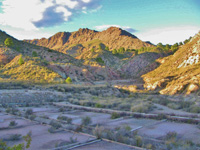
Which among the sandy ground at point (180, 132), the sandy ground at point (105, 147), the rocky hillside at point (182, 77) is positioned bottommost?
the sandy ground at point (180, 132)

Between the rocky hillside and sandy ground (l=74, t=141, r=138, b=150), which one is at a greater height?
the rocky hillside

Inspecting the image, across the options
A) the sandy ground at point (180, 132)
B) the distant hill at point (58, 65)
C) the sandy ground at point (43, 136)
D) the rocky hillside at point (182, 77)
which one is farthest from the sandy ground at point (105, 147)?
the rocky hillside at point (182, 77)

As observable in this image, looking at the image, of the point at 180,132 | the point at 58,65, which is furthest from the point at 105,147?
the point at 58,65

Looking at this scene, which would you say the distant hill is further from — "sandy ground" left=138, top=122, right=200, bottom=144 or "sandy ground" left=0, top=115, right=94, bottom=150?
"sandy ground" left=138, top=122, right=200, bottom=144

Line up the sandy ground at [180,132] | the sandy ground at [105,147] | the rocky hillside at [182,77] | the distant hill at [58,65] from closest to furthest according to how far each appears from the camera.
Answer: the sandy ground at [105,147]
the sandy ground at [180,132]
the rocky hillside at [182,77]
the distant hill at [58,65]

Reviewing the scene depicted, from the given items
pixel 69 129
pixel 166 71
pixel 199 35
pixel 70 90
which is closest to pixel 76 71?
pixel 166 71

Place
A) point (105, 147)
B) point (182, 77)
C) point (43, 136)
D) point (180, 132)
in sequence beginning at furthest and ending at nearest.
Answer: point (182, 77), point (180, 132), point (43, 136), point (105, 147)

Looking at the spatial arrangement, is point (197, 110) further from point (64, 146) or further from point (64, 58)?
point (64, 58)

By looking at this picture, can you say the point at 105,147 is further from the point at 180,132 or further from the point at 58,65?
the point at 58,65

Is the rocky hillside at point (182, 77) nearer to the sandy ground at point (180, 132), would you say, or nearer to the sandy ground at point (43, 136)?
the sandy ground at point (180, 132)

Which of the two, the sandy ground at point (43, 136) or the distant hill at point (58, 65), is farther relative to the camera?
the distant hill at point (58, 65)

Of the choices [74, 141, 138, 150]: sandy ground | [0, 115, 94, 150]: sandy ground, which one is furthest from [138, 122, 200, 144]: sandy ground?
[0, 115, 94, 150]: sandy ground
